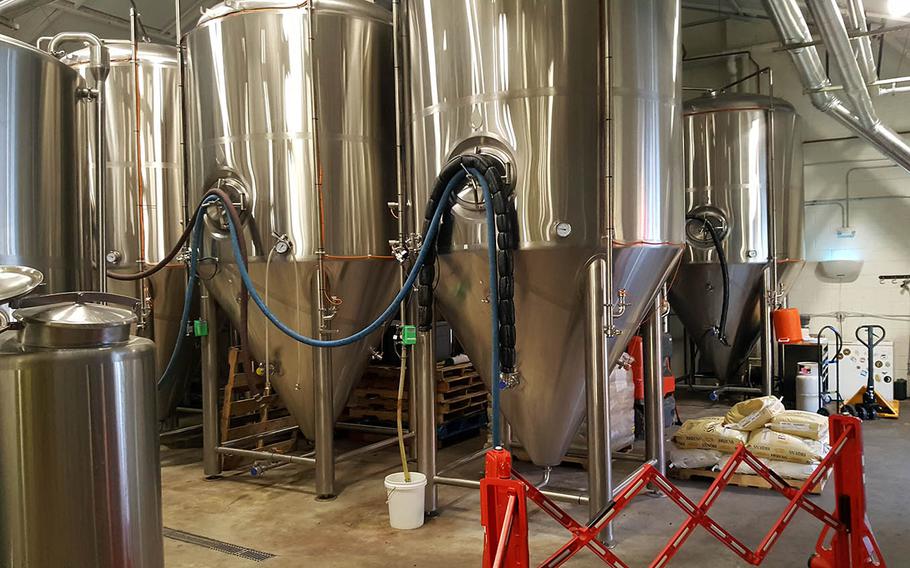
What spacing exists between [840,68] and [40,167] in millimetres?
5704

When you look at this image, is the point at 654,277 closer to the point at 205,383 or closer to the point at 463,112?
the point at 463,112

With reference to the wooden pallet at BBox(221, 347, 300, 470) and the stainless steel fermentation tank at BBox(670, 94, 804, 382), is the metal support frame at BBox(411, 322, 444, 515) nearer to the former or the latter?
the wooden pallet at BBox(221, 347, 300, 470)

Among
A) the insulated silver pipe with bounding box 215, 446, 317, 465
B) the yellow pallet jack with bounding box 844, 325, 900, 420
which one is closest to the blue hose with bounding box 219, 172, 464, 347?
the insulated silver pipe with bounding box 215, 446, 317, 465

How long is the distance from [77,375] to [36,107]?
52.0 inches

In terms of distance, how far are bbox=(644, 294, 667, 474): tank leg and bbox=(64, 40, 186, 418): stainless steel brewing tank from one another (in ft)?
10.5

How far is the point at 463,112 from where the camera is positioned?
11.4 feet

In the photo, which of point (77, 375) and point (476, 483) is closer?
point (77, 375)

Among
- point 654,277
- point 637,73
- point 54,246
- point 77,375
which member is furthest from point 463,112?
point 77,375

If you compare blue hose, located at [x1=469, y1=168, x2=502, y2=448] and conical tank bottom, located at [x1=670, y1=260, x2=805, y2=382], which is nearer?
blue hose, located at [x1=469, y1=168, x2=502, y2=448]

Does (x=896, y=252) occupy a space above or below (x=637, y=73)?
below

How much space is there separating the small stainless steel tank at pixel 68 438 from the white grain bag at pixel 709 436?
3.46 meters

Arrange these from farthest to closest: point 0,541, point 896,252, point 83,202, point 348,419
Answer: point 896,252 → point 348,419 → point 83,202 → point 0,541

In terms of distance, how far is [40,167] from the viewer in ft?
9.22

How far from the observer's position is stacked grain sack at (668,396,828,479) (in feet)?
14.1
